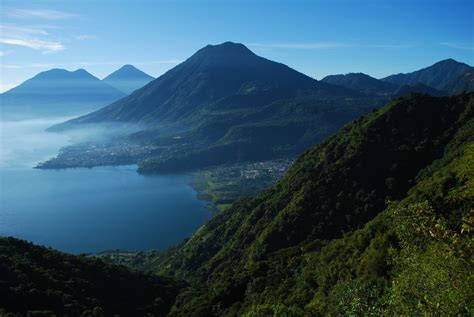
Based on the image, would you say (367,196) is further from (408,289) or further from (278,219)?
(408,289)

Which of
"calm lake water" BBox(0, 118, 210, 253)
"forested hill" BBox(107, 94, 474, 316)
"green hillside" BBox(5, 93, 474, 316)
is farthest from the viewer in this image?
"calm lake water" BBox(0, 118, 210, 253)

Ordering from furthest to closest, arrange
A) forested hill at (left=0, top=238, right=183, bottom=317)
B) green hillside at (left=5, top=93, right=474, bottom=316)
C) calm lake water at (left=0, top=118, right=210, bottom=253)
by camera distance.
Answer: calm lake water at (left=0, top=118, right=210, bottom=253) < forested hill at (left=0, top=238, right=183, bottom=317) < green hillside at (left=5, top=93, right=474, bottom=316)

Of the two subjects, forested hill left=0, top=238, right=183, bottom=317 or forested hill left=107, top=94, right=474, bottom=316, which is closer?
forested hill left=107, top=94, right=474, bottom=316

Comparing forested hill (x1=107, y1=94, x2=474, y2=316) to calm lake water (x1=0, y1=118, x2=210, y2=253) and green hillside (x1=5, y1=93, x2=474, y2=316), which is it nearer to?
green hillside (x1=5, y1=93, x2=474, y2=316)

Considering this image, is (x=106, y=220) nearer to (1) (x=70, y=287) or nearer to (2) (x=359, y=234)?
(1) (x=70, y=287)

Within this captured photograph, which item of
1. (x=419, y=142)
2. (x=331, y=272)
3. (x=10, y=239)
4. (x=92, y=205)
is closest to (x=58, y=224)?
→ (x=92, y=205)

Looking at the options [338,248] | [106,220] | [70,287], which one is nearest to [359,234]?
[338,248]

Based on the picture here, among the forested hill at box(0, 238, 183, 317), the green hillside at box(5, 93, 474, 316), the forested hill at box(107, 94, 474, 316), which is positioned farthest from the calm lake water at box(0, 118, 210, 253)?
the forested hill at box(0, 238, 183, 317)
